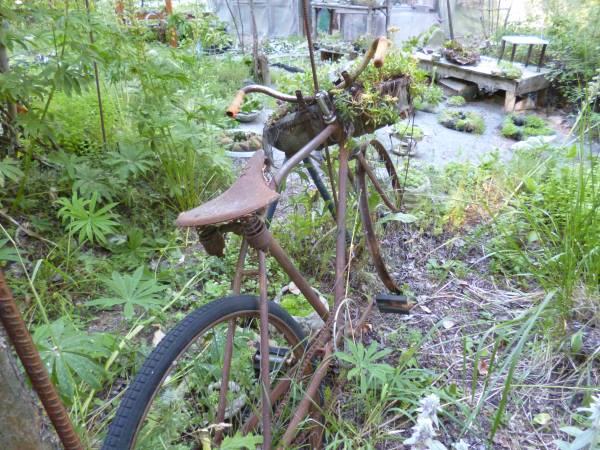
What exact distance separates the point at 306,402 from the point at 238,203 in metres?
0.70

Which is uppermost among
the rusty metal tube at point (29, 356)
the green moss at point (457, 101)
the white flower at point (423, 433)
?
the rusty metal tube at point (29, 356)

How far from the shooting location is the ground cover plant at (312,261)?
163 cm

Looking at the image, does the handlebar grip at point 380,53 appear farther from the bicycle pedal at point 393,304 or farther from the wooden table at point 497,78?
the wooden table at point 497,78

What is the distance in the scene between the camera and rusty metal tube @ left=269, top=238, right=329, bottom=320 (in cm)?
138

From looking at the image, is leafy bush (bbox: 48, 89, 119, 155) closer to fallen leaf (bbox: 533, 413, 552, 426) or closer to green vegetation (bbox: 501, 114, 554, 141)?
fallen leaf (bbox: 533, 413, 552, 426)

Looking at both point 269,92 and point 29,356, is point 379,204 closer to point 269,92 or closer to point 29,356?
point 269,92

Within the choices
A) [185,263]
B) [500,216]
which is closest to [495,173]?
[500,216]

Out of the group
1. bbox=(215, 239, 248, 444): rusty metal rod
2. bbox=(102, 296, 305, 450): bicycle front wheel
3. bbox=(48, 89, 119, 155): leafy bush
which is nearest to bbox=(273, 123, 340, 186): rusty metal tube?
bbox=(215, 239, 248, 444): rusty metal rod

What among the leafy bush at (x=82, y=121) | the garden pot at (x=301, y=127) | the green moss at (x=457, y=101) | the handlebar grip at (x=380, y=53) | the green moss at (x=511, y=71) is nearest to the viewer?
the handlebar grip at (x=380, y=53)

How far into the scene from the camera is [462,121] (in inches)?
224

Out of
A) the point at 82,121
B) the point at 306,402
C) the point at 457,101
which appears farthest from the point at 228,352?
the point at 457,101

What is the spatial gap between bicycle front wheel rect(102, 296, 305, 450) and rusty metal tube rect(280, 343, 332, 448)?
95mm

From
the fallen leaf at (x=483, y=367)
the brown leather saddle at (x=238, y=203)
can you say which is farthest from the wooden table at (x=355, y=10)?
the brown leather saddle at (x=238, y=203)

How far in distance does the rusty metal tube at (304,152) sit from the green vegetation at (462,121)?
4.48m
